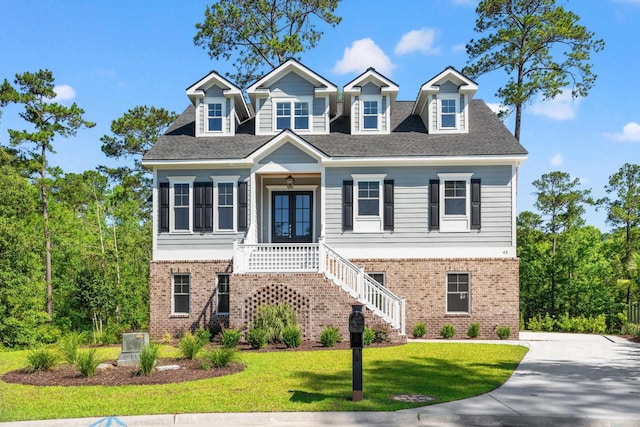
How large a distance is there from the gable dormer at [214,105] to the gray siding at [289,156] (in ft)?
8.24

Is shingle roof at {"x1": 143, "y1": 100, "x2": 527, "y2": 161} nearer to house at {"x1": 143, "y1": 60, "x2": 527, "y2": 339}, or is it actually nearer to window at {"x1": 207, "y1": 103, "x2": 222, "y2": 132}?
house at {"x1": 143, "y1": 60, "x2": 527, "y2": 339}

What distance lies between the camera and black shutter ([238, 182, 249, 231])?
2088cm

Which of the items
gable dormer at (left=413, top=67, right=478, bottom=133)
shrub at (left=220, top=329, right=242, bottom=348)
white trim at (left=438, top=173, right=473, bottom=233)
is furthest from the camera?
gable dormer at (left=413, top=67, right=478, bottom=133)

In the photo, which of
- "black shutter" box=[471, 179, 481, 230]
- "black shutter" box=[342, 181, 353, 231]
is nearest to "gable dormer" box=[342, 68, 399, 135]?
"black shutter" box=[342, 181, 353, 231]

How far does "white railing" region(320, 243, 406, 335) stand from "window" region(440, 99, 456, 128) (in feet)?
22.7

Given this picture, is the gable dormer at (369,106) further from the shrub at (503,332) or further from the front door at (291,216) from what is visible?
the shrub at (503,332)

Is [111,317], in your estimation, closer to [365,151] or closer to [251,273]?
[251,273]

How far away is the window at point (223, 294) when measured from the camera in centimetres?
2075

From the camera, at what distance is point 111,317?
2809cm

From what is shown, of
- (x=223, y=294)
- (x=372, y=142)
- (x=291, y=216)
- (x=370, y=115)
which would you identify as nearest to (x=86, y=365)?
(x=223, y=294)

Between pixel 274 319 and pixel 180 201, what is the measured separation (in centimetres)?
614

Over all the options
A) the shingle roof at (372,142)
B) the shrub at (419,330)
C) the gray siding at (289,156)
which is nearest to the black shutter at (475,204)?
the shingle roof at (372,142)

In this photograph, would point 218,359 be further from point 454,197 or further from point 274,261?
point 454,197

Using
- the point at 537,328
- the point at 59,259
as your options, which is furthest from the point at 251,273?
the point at 59,259
